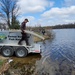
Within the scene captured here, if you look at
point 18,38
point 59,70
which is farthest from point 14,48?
point 59,70

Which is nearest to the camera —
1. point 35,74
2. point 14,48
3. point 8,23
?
point 35,74

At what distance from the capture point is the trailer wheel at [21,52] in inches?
514

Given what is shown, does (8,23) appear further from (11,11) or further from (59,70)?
(59,70)

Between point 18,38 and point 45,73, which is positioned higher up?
point 18,38

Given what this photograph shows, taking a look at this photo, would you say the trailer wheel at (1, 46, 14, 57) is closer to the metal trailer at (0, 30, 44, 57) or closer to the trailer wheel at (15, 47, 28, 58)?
the metal trailer at (0, 30, 44, 57)

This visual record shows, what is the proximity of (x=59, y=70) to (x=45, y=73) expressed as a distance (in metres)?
0.96

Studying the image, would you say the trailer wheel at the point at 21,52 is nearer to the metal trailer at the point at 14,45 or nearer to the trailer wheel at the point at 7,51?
the metal trailer at the point at 14,45

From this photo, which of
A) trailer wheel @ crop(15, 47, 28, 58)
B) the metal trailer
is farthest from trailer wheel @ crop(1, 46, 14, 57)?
trailer wheel @ crop(15, 47, 28, 58)

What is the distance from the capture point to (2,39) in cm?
1346

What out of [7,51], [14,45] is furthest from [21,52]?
[7,51]

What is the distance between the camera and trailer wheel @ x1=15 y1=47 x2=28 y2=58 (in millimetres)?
13062

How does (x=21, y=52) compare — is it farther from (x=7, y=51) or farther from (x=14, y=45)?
(x=7, y=51)

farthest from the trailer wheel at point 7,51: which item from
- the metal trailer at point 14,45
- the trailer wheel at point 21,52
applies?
the trailer wheel at point 21,52

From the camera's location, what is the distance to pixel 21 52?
13109 millimetres
